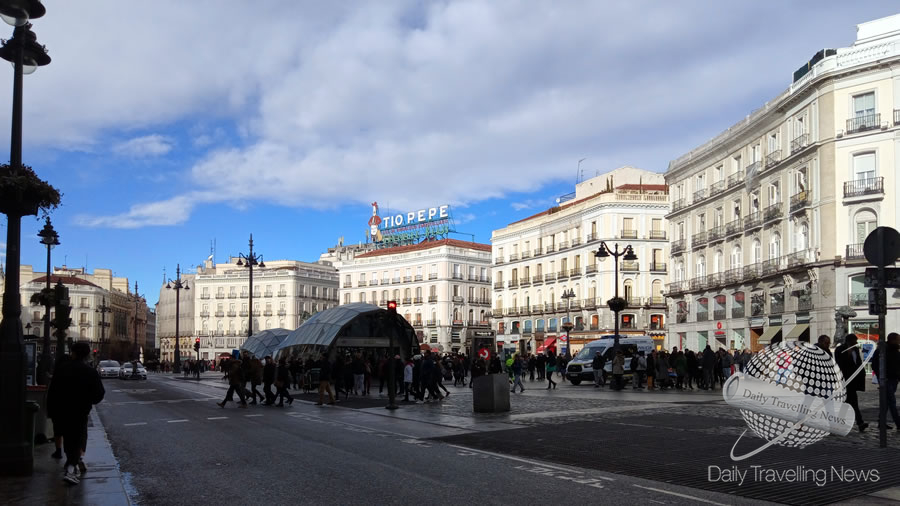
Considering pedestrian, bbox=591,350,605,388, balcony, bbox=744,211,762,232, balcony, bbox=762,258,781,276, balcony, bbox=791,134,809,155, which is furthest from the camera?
balcony, bbox=744,211,762,232

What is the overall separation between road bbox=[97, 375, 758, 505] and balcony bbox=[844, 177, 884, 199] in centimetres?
3294

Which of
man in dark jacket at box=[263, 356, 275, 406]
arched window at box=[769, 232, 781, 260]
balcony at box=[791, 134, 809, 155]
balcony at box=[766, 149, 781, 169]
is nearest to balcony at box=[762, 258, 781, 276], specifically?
arched window at box=[769, 232, 781, 260]

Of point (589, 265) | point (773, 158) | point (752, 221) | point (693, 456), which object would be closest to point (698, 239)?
point (752, 221)

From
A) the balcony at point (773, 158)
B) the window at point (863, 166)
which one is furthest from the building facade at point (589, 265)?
the window at point (863, 166)

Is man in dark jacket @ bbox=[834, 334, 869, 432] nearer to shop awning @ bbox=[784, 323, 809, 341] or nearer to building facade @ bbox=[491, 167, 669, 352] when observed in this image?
shop awning @ bbox=[784, 323, 809, 341]

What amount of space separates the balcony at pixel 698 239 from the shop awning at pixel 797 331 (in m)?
12.9

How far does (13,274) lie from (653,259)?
64.7 m

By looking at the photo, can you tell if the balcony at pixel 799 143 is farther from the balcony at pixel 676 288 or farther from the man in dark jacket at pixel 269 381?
the man in dark jacket at pixel 269 381

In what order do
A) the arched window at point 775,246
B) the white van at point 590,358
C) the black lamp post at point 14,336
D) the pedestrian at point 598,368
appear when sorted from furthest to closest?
the arched window at point 775,246 < the white van at point 590,358 < the pedestrian at point 598,368 < the black lamp post at point 14,336

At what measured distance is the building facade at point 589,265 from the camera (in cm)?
6900

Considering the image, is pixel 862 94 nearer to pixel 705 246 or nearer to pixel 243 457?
pixel 705 246

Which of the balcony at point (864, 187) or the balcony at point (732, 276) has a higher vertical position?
the balcony at point (864, 187)

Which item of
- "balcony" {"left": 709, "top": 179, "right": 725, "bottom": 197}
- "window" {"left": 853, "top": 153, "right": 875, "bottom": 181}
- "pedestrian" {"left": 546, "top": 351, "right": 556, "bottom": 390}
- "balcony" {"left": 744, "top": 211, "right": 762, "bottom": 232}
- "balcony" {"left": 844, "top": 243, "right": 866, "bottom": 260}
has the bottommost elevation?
"pedestrian" {"left": 546, "top": 351, "right": 556, "bottom": 390}

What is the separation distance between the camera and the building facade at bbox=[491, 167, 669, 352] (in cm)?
6900
